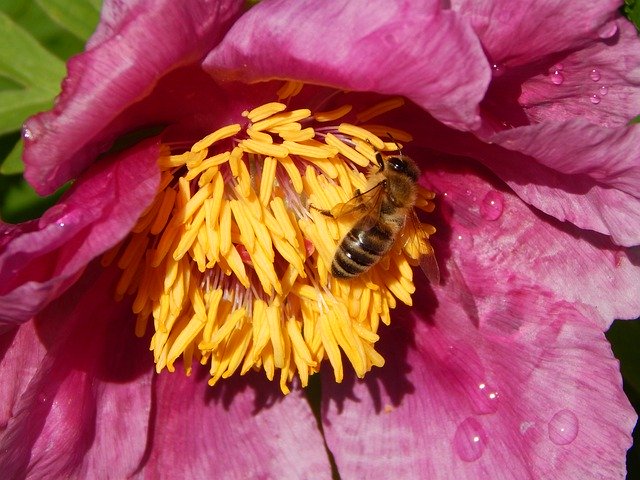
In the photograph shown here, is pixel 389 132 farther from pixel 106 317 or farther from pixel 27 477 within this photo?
pixel 27 477

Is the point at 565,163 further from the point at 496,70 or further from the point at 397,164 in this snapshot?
the point at 397,164

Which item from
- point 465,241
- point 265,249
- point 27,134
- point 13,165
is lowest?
point 465,241

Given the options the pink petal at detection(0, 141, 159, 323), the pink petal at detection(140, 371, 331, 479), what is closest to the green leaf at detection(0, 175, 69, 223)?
the pink petal at detection(140, 371, 331, 479)

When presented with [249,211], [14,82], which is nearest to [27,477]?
[249,211]

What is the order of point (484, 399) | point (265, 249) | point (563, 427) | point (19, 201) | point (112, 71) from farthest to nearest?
1. point (19, 201)
2. point (484, 399)
3. point (563, 427)
4. point (265, 249)
5. point (112, 71)

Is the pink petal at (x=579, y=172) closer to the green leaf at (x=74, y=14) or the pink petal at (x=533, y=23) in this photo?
the pink petal at (x=533, y=23)

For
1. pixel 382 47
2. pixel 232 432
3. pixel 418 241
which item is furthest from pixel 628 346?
pixel 382 47
